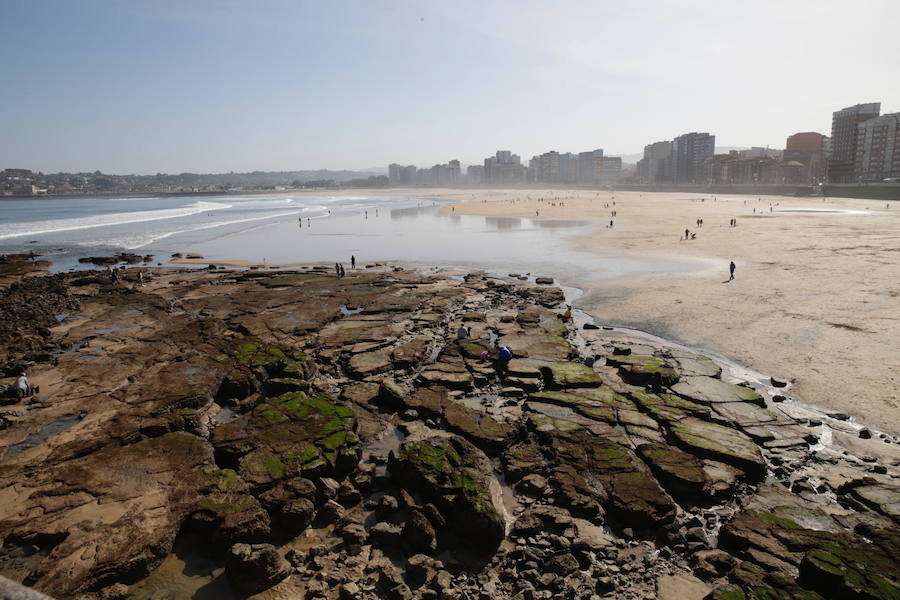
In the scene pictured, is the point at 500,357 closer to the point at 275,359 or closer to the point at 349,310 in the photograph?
the point at 275,359

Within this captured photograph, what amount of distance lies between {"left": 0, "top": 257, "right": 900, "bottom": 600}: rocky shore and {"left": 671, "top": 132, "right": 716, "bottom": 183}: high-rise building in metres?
169

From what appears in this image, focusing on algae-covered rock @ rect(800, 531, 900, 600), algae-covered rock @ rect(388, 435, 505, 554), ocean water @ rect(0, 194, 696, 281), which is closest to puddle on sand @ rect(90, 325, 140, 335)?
algae-covered rock @ rect(388, 435, 505, 554)

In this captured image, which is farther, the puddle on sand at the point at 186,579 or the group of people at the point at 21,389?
the group of people at the point at 21,389

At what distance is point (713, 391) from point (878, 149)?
132212 millimetres

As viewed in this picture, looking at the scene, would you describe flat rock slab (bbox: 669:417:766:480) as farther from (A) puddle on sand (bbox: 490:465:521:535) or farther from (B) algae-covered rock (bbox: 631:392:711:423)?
(A) puddle on sand (bbox: 490:465:521:535)

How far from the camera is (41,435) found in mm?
11633

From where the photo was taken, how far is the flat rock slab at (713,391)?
12.6 meters

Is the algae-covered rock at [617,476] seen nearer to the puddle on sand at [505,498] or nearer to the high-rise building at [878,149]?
the puddle on sand at [505,498]

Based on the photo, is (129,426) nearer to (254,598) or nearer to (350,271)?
(254,598)

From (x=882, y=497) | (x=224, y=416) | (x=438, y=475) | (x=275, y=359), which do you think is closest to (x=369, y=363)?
(x=275, y=359)

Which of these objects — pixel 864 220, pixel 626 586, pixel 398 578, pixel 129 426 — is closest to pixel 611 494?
pixel 626 586

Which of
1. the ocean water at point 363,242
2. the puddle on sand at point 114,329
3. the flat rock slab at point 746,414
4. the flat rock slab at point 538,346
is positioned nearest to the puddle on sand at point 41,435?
the puddle on sand at point 114,329

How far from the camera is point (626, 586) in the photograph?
7.17 metres

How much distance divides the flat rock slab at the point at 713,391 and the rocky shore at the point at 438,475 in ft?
0.24
